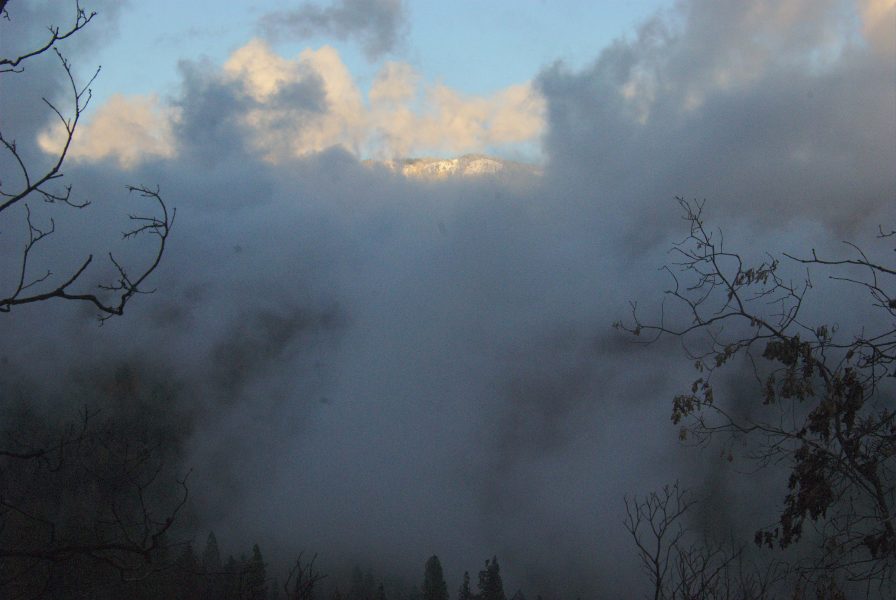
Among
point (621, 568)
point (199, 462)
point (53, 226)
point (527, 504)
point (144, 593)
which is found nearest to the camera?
point (53, 226)

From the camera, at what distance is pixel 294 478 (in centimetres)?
18425

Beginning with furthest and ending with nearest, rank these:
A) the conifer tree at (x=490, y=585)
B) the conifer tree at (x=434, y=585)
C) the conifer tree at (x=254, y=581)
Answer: the conifer tree at (x=434, y=585) < the conifer tree at (x=490, y=585) < the conifer tree at (x=254, y=581)

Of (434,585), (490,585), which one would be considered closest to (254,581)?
(490,585)

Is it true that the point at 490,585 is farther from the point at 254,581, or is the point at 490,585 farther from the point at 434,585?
the point at 254,581

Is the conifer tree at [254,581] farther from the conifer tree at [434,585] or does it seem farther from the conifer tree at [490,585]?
the conifer tree at [434,585]

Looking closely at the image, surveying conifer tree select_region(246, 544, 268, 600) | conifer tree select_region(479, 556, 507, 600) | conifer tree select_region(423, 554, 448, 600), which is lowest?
conifer tree select_region(246, 544, 268, 600)

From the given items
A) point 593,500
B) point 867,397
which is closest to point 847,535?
point 867,397

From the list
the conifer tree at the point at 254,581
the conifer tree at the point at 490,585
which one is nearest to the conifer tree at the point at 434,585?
the conifer tree at the point at 490,585

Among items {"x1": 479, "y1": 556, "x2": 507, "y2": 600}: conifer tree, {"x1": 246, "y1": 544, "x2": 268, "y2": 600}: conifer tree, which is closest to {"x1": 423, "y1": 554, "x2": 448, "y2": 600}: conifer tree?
{"x1": 479, "y1": 556, "x2": 507, "y2": 600}: conifer tree

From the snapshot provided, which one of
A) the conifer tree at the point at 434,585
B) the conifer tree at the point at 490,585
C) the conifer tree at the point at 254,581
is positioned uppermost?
the conifer tree at the point at 434,585

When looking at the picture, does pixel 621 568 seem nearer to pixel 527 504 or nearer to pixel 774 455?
pixel 527 504

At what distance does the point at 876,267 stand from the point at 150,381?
199 m

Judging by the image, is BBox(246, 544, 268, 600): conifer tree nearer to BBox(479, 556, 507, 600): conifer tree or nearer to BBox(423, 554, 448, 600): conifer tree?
BBox(479, 556, 507, 600): conifer tree

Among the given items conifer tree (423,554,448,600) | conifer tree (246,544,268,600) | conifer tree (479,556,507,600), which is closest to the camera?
conifer tree (246,544,268,600)
